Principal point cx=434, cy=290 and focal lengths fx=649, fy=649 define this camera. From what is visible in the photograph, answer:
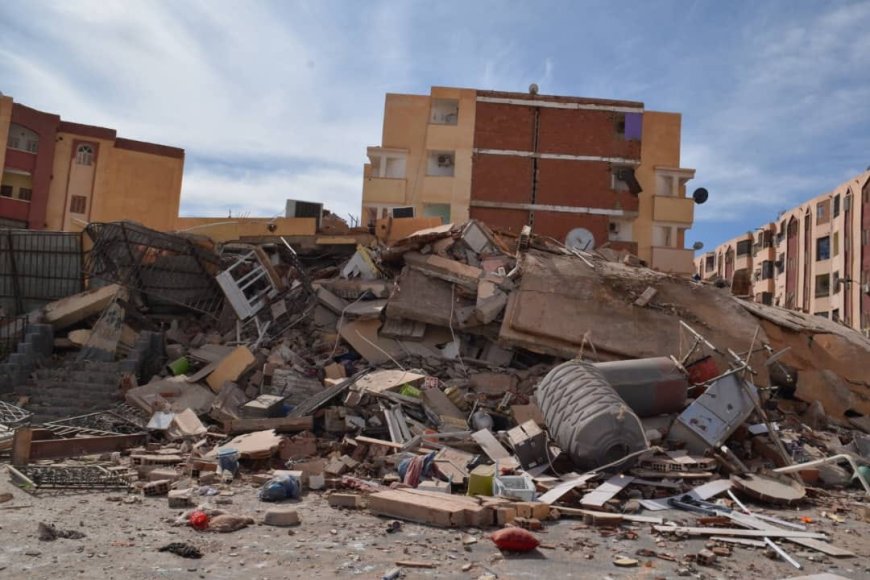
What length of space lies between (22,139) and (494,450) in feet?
101

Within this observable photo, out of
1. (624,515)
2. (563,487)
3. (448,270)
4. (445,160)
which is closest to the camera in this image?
(624,515)

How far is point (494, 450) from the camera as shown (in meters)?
7.57

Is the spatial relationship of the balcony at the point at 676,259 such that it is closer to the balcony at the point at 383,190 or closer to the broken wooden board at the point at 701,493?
the balcony at the point at 383,190

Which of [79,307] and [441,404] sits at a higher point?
[79,307]

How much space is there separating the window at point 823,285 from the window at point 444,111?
23721mm

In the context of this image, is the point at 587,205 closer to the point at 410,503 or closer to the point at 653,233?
the point at 653,233

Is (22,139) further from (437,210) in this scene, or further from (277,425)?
(277,425)

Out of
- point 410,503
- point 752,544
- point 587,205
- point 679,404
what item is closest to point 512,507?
point 410,503

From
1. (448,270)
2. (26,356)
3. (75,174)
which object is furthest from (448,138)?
(26,356)

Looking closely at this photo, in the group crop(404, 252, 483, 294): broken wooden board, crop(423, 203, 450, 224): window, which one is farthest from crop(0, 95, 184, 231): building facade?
crop(404, 252, 483, 294): broken wooden board

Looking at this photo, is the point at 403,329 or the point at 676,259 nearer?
the point at 403,329

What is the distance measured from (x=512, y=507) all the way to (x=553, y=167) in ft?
83.2

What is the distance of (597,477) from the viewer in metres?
6.62

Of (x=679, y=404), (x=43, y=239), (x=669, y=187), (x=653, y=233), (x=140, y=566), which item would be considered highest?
(x=669, y=187)
